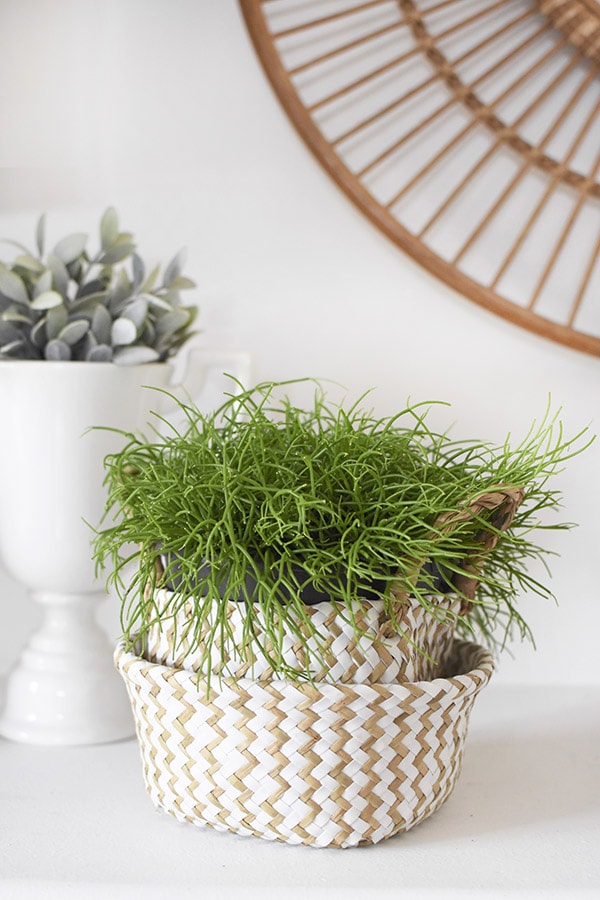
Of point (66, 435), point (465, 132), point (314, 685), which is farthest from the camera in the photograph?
point (465, 132)

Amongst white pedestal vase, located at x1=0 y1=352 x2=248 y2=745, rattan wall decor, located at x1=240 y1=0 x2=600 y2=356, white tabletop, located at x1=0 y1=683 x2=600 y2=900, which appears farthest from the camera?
rattan wall decor, located at x1=240 y1=0 x2=600 y2=356

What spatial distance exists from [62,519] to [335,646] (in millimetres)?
311

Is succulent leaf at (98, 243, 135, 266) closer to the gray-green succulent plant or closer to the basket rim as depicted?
the gray-green succulent plant

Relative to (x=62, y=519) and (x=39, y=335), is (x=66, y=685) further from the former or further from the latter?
(x=39, y=335)

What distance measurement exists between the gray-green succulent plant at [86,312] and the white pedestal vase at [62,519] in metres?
0.02

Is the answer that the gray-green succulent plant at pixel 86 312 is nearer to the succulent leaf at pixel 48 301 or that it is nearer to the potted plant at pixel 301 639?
the succulent leaf at pixel 48 301

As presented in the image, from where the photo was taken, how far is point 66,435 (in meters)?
0.73

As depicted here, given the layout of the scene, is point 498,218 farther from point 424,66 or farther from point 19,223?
point 19,223

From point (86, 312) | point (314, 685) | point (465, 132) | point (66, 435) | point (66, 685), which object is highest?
point (465, 132)

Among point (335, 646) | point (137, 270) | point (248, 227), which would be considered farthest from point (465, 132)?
point (335, 646)

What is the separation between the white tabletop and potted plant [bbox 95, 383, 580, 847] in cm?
2

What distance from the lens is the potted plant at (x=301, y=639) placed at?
532mm

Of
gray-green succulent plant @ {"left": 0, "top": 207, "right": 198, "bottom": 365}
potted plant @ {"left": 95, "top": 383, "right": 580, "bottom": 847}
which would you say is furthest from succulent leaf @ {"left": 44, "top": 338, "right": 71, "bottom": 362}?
potted plant @ {"left": 95, "top": 383, "right": 580, "bottom": 847}

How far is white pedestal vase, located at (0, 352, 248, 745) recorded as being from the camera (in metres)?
0.73
